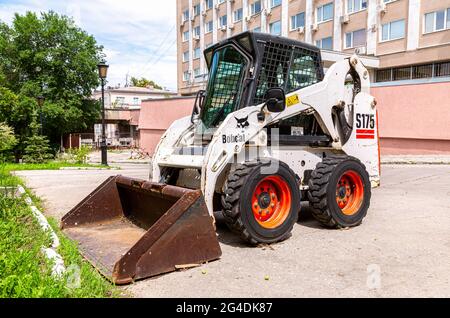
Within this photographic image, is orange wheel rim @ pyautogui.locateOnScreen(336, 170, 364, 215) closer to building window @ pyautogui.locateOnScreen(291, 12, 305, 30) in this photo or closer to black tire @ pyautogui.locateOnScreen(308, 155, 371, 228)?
black tire @ pyautogui.locateOnScreen(308, 155, 371, 228)

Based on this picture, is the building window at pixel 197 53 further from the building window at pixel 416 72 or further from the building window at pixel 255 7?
the building window at pixel 416 72

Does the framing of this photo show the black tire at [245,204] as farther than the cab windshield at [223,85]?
No

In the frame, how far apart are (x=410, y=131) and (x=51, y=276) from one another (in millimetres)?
18341

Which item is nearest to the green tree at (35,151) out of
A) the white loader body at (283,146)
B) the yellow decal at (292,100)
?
the white loader body at (283,146)

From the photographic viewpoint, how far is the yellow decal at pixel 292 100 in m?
5.79

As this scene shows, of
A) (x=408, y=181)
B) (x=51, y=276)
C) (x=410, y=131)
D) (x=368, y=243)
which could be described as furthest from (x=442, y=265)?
(x=410, y=131)

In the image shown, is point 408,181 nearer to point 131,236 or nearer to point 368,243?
point 368,243

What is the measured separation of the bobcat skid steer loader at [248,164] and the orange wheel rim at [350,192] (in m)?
0.02

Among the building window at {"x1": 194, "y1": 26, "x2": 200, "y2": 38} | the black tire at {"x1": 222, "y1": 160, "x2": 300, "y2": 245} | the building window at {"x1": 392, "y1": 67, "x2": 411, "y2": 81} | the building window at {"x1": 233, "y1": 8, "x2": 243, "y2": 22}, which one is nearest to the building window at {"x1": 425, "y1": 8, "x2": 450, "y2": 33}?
the building window at {"x1": 392, "y1": 67, "x2": 411, "y2": 81}

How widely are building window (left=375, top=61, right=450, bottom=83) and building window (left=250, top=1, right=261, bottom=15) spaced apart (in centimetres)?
1492

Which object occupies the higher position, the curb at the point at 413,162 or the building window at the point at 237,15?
the building window at the point at 237,15

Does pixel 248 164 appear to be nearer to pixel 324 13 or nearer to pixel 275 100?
pixel 275 100

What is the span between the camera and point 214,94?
6316 millimetres
